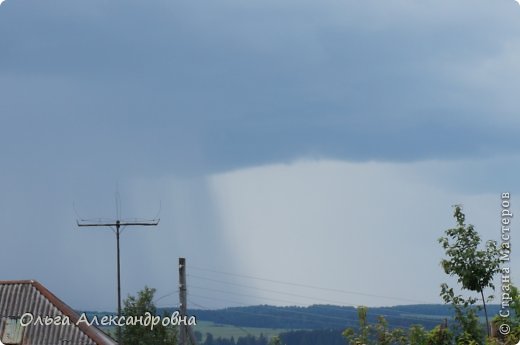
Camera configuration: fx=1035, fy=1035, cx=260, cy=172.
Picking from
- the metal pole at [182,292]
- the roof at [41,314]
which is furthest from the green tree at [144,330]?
the metal pole at [182,292]

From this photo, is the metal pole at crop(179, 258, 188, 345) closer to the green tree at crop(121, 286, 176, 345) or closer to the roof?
the roof

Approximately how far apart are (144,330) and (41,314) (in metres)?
42.4

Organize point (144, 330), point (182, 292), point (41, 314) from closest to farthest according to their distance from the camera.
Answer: point (182, 292) < point (41, 314) < point (144, 330)

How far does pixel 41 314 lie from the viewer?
48.7m

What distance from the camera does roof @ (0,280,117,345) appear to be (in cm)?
4688

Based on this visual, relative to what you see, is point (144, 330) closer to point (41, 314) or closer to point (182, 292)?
point (41, 314)

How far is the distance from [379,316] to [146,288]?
2636 inches

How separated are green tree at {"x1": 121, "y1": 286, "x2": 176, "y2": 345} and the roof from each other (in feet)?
122

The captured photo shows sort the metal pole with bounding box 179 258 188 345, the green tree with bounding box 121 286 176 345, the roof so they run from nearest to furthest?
1. the metal pole with bounding box 179 258 188 345
2. the roof
3. the green tree with bounding box 121 286 176 345

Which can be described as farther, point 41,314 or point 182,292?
point 41,314

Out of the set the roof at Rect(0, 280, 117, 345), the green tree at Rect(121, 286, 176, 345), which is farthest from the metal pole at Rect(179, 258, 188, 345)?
the green tree at Rect(121, 286, 176, 345)

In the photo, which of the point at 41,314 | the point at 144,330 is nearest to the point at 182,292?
the point at 41,314

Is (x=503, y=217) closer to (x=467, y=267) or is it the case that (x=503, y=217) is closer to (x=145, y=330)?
(x=467, y=267)

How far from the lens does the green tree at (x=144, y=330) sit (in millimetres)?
89938
